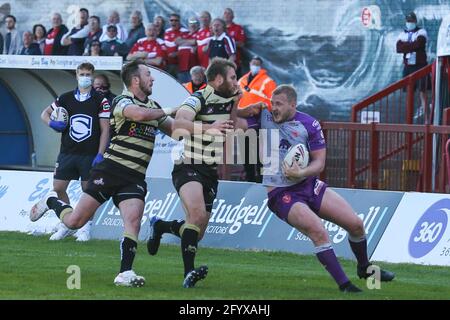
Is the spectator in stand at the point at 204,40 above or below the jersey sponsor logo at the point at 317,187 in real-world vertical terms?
above

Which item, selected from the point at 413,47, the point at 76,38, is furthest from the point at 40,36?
the point at 413,47

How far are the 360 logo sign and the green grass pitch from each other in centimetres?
37

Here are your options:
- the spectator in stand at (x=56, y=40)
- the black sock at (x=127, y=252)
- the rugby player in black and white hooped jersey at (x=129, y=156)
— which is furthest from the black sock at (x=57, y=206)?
the spectator in stand at (x=56, y=40)

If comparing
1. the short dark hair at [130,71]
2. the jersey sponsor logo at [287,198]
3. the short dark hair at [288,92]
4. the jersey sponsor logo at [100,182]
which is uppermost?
the short dark hair at [130,71]

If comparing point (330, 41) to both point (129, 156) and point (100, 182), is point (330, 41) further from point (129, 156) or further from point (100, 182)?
point (100, 182)

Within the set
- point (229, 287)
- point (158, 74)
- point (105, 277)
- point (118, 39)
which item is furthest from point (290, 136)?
point (118, 39)

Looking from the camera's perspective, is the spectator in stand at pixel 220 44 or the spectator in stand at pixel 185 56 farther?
the spectator in stand at pixel 185 56

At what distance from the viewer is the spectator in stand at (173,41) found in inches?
903

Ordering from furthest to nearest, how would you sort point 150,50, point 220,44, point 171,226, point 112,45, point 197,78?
1. point 112,45
2. point 150,50
3. point 220,44
4. point 197,78
5. point 171,226

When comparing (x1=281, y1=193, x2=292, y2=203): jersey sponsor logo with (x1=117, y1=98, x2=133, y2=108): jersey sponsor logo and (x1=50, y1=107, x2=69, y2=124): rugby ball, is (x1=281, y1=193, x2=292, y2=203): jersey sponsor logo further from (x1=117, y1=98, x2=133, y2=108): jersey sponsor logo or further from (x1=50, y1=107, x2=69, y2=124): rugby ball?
(x1=50, y1=107, x2=69, y2=124): rugby ball

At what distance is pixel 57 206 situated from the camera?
40.2 ft

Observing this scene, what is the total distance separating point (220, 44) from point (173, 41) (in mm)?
1285

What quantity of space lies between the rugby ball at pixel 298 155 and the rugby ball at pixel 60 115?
17.9ft

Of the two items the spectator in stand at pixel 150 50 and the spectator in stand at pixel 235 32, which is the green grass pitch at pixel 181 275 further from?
the spectator in stand at pixel 235 32
